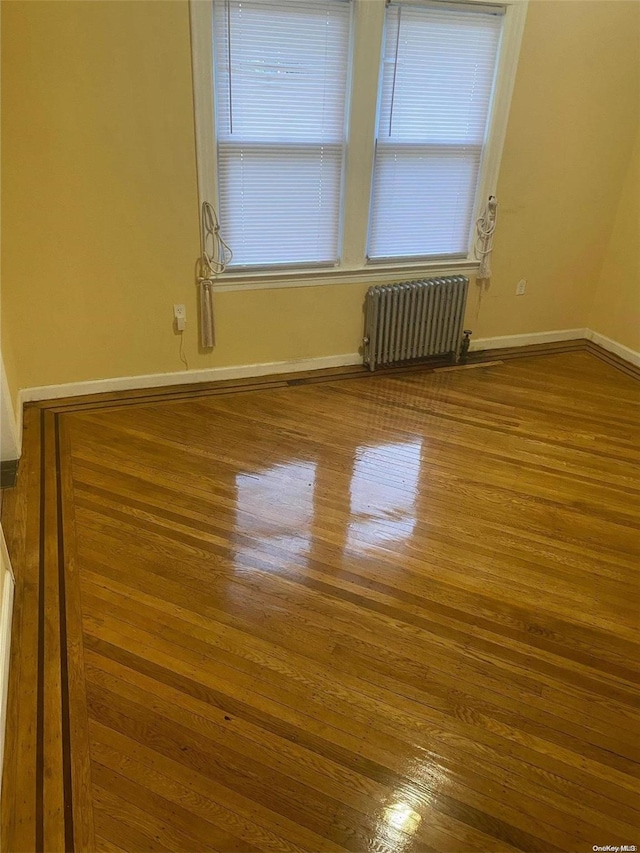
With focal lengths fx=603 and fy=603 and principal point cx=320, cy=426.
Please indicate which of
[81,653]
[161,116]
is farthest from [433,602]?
[161,116]

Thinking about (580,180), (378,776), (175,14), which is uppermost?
(175,14)

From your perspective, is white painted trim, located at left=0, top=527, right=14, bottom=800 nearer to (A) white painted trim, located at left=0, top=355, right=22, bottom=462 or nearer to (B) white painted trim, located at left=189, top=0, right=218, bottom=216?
(A) white painted trim, located at left=0, top=355, right=22, bottom=462

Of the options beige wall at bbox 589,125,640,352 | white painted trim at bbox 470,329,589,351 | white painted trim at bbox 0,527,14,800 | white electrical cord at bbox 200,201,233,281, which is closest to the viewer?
white painted trim at bbox 0,527,14,800

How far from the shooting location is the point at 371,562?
2.55m

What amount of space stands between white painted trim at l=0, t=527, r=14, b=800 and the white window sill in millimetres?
2145

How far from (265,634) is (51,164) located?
2638 millimetres

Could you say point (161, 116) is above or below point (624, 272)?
above

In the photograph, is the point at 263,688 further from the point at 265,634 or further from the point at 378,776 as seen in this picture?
the point at 378,776

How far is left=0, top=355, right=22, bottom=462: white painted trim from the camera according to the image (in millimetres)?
2949

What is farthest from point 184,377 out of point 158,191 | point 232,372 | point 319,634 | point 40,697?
point 40,697

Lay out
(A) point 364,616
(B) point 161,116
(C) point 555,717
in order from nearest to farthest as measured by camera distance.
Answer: (C) point 555,717, (A) point 364,616, (B) point 161,116

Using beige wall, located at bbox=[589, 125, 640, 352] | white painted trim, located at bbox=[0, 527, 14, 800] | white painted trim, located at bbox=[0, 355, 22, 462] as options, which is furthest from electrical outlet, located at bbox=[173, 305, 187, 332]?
beige wall, located at bbox=[589, 125, 640, 352]

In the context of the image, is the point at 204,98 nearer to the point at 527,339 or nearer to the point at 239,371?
the point at 239,371

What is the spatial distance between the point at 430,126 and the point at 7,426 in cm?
307
